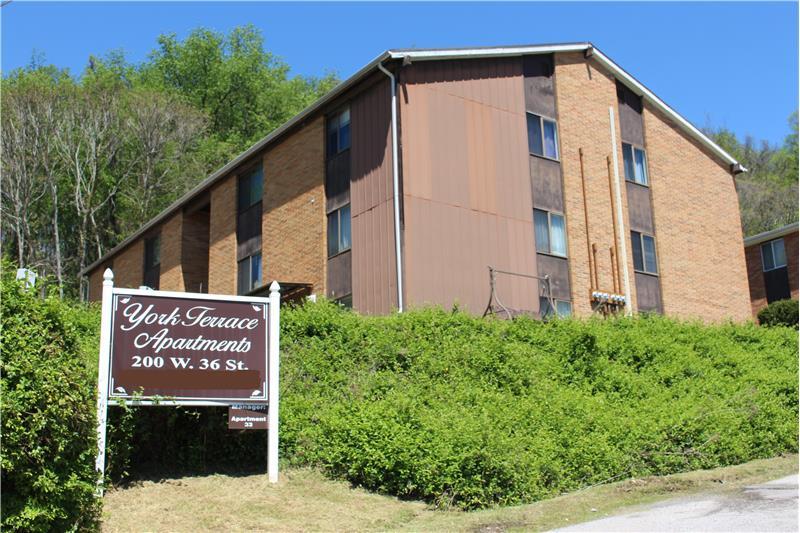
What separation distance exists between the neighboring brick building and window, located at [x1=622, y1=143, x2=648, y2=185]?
33.3ft

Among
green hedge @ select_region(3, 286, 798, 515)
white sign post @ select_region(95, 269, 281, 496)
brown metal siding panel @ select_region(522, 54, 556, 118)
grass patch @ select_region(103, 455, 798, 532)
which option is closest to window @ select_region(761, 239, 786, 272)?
brown metal siding panel @ select_region(522, 54, 556, 118)

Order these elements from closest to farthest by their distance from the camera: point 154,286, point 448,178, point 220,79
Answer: point 448,178, point 154,286, point 220,79

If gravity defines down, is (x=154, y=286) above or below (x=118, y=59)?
below

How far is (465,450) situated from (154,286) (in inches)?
986

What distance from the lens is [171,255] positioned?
32.8 meters

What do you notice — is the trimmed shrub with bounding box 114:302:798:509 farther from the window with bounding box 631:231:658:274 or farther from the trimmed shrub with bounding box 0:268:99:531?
the window with bounding box 631:231:658:274

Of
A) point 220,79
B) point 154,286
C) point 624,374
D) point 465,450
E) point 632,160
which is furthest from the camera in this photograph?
point 220,79

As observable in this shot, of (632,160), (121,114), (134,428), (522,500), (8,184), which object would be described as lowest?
(522,500)

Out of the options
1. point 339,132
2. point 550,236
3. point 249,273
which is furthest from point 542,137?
point 249,273

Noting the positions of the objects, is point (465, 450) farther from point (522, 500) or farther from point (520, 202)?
point (520, 202)

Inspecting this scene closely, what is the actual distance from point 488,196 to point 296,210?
5.94 meters

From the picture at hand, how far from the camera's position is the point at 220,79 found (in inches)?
2104

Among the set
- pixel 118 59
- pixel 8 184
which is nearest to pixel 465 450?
pixel 8 184

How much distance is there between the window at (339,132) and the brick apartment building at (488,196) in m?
0.06
